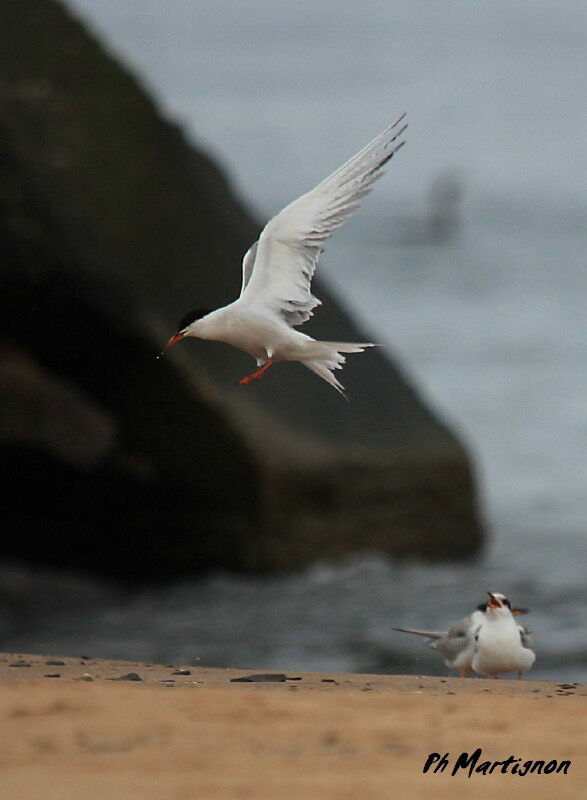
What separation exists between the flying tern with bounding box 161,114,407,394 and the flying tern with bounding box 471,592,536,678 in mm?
1805

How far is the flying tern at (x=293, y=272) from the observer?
4.93m

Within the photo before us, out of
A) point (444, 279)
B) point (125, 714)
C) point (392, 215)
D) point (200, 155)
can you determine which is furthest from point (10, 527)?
point (392, 215)

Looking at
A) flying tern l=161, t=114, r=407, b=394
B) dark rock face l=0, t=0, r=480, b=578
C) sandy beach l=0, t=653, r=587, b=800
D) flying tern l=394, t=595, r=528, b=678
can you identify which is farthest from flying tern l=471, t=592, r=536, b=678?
dark rock face l=0, t=0, r=480, b=578

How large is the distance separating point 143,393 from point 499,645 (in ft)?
11.8

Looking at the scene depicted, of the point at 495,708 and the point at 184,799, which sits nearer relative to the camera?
the point at 184,799

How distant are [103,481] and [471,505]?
2281 mm

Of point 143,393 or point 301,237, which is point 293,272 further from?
point 143,393

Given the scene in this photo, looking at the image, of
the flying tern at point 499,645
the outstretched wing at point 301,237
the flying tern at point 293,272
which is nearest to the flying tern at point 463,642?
the flying tern at point 499,645

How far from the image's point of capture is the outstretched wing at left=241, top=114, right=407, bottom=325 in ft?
16.5

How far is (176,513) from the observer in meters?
9.71

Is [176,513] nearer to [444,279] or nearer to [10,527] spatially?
[10,527]

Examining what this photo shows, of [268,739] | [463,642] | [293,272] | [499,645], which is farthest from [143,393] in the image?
[268,739]

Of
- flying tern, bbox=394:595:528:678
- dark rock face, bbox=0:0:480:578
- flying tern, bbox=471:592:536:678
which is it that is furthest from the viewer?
dark rock face, bbox=0:0:480:578

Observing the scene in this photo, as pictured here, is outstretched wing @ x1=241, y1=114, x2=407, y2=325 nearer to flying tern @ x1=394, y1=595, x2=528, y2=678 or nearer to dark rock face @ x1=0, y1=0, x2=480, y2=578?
flying tern @ x1=394, y1=595, x2=528, y2=678
